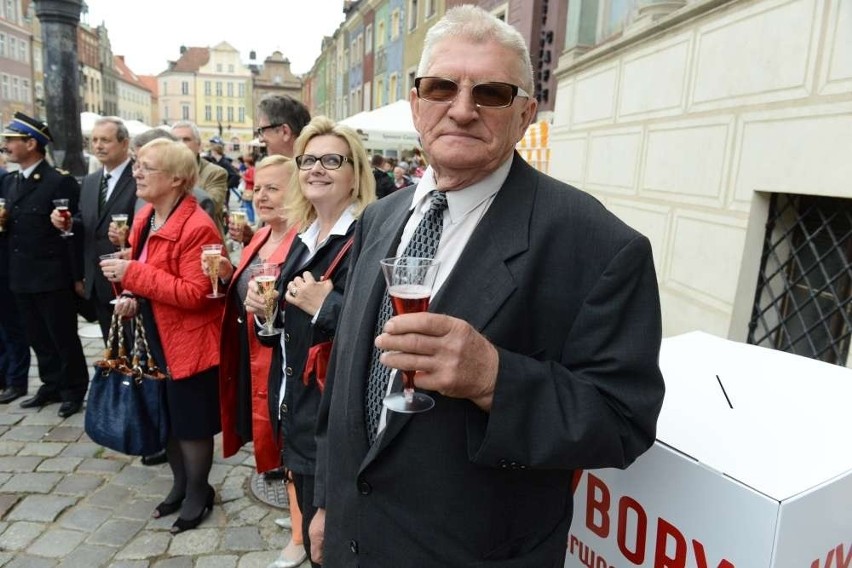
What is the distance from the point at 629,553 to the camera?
1.61 metres

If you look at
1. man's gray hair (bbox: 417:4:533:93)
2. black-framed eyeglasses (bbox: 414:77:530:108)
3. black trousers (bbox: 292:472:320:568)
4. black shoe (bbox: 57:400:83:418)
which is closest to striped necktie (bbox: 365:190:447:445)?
black-framed eyeglasses (bbox: 414:77:530:108)

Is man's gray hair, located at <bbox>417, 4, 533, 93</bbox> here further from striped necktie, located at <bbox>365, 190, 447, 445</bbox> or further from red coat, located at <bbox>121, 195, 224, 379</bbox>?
red coat, located at <bbox>121, 195, 224, 379</bbox>

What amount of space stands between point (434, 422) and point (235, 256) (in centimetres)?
1102

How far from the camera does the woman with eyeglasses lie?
2.50m

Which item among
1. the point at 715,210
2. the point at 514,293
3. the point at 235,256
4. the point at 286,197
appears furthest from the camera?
the point at 235,256

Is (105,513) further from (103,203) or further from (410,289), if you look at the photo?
(410,289)

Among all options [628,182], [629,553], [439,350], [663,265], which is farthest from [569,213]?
[628,182]

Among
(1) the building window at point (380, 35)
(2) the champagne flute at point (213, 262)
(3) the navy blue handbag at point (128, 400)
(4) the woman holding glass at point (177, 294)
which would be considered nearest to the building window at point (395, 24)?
(1) the building window at point (380, 35)

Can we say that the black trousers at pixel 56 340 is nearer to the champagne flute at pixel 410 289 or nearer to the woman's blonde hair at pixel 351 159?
the woman's blonde hair at pixel 351 159

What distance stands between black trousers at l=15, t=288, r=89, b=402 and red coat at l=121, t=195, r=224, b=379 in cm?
218

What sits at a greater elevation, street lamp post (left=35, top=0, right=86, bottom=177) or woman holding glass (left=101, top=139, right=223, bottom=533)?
street lamp post (left=35, top=0, right=86, bottom=177)

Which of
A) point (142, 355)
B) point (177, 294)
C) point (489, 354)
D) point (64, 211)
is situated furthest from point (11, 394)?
point (489, 354)

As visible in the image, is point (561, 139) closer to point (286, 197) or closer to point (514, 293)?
point (286, 197)

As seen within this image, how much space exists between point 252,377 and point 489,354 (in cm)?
206
